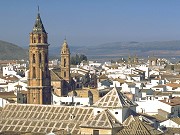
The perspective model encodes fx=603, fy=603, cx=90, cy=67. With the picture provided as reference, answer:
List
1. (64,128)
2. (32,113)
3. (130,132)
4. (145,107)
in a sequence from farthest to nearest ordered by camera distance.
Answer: (145,107), (32,113), (64,128), (130,132)

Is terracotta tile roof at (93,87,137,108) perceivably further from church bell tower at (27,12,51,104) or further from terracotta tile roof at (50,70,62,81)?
terracotta tile roof at (50,70,62,81)

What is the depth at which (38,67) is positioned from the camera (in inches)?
2446

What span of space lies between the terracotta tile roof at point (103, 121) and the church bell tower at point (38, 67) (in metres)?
26.9

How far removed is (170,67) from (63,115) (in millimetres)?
104080

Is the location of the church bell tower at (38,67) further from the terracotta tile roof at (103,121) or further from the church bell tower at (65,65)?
the terracotta tile roof at (103,121)

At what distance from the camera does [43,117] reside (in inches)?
1586

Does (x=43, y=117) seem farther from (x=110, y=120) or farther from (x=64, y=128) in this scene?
(x=110, y=120)

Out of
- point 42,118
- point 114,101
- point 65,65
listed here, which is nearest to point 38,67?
point 65,65

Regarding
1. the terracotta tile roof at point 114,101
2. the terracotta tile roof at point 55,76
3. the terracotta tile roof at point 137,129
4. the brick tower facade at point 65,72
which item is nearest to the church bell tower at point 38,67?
the terracotta tile roof at point 55,76

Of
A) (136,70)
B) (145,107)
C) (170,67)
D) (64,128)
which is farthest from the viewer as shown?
(170,67)

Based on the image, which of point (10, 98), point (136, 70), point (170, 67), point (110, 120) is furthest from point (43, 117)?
point (170, 67)

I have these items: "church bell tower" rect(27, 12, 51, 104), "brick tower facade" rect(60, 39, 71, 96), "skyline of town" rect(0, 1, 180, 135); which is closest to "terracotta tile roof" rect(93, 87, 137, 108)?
"skyline of town" rect(0, 1, 180, 135)

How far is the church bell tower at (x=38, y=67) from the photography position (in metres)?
61.8

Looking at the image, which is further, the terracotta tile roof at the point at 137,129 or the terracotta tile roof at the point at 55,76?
the terracotta tile roof at the point at 55,76
